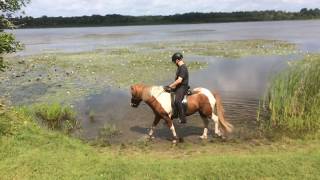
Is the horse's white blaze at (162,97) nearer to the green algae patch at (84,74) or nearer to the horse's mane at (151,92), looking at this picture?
the horse's mane at (151,92)

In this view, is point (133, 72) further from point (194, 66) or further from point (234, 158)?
point (234, 158)

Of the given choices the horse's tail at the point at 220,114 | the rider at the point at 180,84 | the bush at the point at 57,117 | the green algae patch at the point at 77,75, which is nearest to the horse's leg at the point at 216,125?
the horse's tail at the point at 220,114

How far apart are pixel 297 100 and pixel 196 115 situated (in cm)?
426

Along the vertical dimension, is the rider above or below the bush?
above

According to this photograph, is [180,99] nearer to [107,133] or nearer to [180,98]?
[180,98]

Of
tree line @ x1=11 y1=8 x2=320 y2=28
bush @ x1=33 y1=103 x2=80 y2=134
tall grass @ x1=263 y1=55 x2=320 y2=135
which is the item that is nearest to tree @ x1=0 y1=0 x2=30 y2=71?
bush @ x1=33 y1=103 x2=80 y2=134

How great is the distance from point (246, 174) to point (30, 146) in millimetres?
6087

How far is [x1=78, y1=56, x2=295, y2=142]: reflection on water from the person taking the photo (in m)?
15.5

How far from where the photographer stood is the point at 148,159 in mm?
11438

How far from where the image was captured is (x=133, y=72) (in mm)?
28125

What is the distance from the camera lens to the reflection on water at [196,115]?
1545cm

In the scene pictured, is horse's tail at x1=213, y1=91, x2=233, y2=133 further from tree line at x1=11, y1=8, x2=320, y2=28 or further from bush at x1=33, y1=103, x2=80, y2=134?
tree line at x1=11, y1=8, x2=320, y2=28

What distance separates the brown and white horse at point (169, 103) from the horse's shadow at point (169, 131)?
54cm

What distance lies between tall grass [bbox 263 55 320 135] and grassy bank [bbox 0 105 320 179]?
4.46 feet
